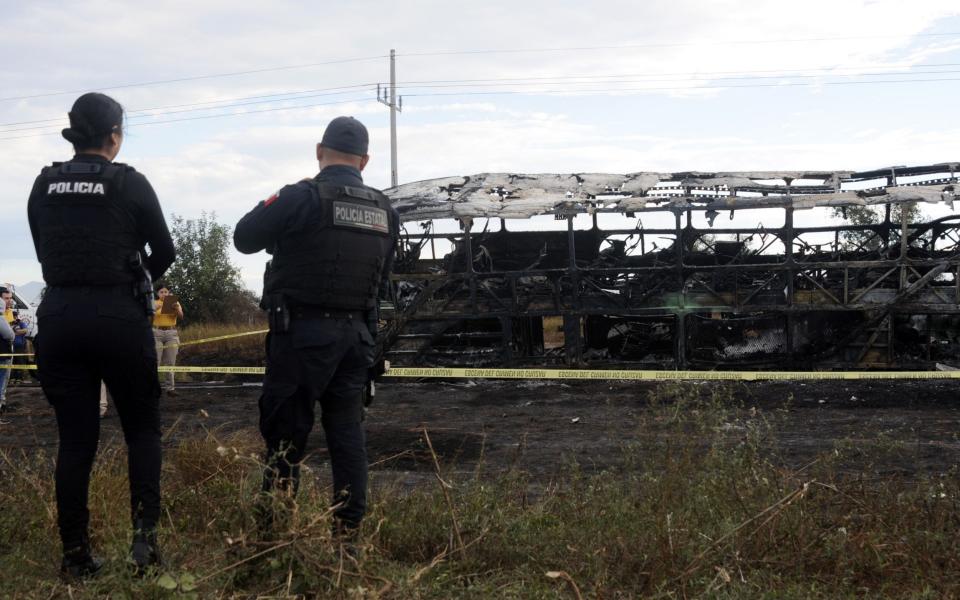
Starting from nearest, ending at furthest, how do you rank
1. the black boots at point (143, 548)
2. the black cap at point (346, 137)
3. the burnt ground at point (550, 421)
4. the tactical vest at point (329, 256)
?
the black boots at point (143, 548), the tactical vest at point (329, 256), the black cap at point (346, 137), the burnt ground at point (550, 421)

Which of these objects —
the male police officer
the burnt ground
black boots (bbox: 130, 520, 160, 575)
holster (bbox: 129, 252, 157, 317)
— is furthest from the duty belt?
the burnt ground

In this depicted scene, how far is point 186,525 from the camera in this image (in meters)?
4.57

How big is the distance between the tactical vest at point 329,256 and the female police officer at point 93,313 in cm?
54

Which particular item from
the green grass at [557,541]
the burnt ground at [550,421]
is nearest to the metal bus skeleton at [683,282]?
the burnt ground at [550,421]

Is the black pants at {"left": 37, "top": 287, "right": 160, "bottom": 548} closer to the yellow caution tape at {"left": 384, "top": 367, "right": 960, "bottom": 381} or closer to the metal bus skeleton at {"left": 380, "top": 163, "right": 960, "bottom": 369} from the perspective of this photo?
the yellow caution tape at {"left": 384, "top": 367, "right": 960, "bottom": 381}

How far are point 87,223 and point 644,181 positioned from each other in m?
12.1

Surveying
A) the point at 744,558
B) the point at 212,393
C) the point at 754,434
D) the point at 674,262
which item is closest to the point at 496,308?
the point at 674,262

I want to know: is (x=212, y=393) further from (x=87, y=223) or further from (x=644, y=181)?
(x=87, y=223)

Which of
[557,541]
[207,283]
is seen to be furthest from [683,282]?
[207,283]

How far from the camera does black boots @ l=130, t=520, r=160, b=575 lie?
138 inches

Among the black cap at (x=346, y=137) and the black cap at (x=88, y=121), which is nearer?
the black cap at (x=88, y=121)

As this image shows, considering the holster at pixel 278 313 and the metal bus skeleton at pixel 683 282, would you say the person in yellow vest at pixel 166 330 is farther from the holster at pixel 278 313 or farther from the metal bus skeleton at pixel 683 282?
the holster at pixel 278 313

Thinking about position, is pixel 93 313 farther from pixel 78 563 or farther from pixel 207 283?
pixel 207 283

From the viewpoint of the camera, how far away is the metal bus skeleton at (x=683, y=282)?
13.3 meters
